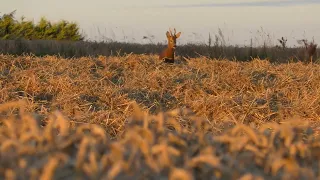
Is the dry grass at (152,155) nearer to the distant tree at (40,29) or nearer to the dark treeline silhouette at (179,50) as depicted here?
the dark treeline silhouette at (179,50)

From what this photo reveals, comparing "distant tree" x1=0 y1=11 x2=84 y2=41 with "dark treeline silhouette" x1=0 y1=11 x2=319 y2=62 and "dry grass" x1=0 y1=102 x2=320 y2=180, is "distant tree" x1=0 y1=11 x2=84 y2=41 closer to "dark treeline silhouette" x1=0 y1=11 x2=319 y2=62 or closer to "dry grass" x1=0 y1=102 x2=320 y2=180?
"dark treeline silhouette" x1=0 y1=11 x2=319 y2=62

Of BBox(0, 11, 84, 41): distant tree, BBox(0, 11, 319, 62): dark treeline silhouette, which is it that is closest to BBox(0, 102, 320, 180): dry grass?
BBox(0, 11, 319, 62): dark treeline silhouette

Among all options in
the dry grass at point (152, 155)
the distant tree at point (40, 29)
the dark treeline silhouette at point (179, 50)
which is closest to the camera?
the dry grass at point (152, 155)

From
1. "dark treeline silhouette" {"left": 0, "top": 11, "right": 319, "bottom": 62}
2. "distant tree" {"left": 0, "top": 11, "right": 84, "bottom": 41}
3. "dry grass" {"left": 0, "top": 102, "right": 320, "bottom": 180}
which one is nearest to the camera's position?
"dry grass" {"left": 0, "top": 102, "right": 320, "bottom": 180}

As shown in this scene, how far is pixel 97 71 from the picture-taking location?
7.87m

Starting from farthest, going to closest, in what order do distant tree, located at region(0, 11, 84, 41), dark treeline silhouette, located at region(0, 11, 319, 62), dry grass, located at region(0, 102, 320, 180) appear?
1. distant tree, located at region(0, 11, 84, 41)
2. dark treeline silhouette, located at region(0, 11, 319, 62)
3. dry grass, located at region(0, 102, 320, 180)

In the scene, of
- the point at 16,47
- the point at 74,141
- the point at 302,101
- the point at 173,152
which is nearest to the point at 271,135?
the point at 173,152

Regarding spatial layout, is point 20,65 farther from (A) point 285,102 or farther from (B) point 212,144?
(B) point 212,144

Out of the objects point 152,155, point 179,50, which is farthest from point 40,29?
point 152,155

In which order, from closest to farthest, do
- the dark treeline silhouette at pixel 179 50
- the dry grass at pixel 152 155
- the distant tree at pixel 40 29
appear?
the dry grass at pixel 152 155, the dark treeline silhouette at pixel 179 50, the distant tree at pixel 40 29

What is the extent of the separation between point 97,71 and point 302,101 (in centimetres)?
335

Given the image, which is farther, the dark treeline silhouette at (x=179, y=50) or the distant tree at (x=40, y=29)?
the distant tree at (x=40, y=29)

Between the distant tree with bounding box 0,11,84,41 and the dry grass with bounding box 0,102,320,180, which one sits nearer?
the dry grass with bounding box 0,102,320,180

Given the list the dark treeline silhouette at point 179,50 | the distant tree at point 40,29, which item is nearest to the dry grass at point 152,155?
the dark treeline silhouette at point 179,50
